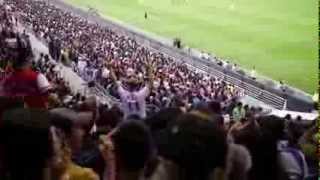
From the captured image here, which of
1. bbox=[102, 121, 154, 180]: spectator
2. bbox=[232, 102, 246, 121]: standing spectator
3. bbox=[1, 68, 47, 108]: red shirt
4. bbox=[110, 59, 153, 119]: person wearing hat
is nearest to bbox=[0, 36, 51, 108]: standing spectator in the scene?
bbox=[1, 68, 47, 108]: red shirt

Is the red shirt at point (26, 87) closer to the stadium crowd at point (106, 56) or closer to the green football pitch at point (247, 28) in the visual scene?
the stadium crowd at point (106, 56)

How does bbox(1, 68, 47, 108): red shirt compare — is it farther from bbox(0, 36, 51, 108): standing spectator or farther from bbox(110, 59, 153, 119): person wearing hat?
bbox(110, 59, 153, 119): person wearing hat

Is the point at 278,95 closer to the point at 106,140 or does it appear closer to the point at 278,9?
the point at 278,9

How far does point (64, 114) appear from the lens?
1572 millimetres

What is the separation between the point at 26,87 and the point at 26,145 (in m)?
0.77

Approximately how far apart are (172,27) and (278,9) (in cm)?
86

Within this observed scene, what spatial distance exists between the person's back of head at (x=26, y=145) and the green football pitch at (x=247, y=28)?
176 centimetres

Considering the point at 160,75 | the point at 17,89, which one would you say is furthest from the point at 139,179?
the point at 160,75

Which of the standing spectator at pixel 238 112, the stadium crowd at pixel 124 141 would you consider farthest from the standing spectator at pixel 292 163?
the standing spectator at pixel 238 112

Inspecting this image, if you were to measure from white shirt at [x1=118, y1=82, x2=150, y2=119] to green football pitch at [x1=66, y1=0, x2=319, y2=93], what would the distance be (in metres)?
0.60

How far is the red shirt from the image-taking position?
1983 millimetres

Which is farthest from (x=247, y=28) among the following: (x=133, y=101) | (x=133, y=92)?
(x=133, y=101)

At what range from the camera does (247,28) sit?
4473mm

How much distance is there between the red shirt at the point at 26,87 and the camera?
1983 millimetres
